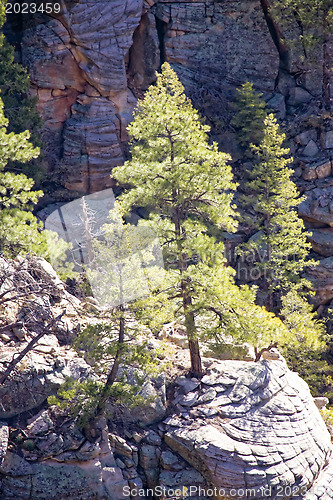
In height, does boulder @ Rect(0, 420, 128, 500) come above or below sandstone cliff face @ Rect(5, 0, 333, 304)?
→ below

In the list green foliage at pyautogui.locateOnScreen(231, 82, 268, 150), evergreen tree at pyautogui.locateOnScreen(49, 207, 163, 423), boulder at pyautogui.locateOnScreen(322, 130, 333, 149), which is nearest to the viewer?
evergreen tree at pyautogui.locateOnScreen(49, 207, 163, 423)

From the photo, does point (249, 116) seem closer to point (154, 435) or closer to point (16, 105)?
point (16, 105)

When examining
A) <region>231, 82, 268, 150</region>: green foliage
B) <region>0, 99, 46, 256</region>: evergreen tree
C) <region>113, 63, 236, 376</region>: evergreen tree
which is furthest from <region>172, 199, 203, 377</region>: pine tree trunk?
<region>231, 82, 268, 150</region>: green foliage

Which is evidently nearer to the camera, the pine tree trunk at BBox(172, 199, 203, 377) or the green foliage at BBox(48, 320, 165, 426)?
the green foliage at BBox(48, 320, 165, 426)

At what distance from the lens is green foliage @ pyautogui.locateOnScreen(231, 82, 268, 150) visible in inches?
1073

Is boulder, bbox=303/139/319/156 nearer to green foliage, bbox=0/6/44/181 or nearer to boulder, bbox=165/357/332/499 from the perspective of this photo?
green foliage, bbox=0/6/44/181

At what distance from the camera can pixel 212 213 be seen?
13.4 metres

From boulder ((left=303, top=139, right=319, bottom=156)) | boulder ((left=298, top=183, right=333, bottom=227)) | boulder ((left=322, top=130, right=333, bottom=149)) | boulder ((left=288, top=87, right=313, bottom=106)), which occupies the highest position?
boulder ((left=288, top=87, right=313, bottom=106))

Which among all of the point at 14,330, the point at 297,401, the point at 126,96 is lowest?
the point at 297,401

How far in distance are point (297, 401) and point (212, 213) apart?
653 centimetres

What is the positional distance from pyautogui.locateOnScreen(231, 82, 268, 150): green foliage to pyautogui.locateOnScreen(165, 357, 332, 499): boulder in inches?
655

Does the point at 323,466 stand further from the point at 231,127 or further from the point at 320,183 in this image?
the point at 231,127

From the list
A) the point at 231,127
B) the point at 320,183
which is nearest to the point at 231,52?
the point at 231,127

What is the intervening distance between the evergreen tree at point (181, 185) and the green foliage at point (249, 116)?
48.8 ft
